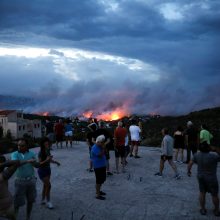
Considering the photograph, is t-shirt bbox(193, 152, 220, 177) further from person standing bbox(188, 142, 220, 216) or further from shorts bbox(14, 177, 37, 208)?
shorts bbox(14, 177, 37, 208)

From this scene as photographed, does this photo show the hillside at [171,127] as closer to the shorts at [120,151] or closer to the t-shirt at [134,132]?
the t-shirt at [134,132]

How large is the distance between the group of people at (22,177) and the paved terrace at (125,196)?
0.71 meters

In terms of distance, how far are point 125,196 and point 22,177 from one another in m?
3.52

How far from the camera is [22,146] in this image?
327 inches

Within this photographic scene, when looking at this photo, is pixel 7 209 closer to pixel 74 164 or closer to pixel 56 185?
pixel 56 185

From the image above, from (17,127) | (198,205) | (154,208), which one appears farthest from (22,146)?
(17,127)

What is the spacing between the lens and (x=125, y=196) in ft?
36.0

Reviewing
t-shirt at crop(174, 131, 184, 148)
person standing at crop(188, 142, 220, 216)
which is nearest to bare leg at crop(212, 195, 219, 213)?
person standing at crop(188, 142, 220, 216)

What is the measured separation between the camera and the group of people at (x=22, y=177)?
23.5 feet

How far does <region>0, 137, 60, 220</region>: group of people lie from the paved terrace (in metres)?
0.71

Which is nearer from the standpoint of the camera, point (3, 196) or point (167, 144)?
point (3, 196)

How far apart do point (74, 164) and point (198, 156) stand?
296 inches

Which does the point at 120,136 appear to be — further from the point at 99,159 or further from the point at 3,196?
the point at 3,196

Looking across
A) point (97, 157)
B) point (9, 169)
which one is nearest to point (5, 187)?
point (9, 169)
